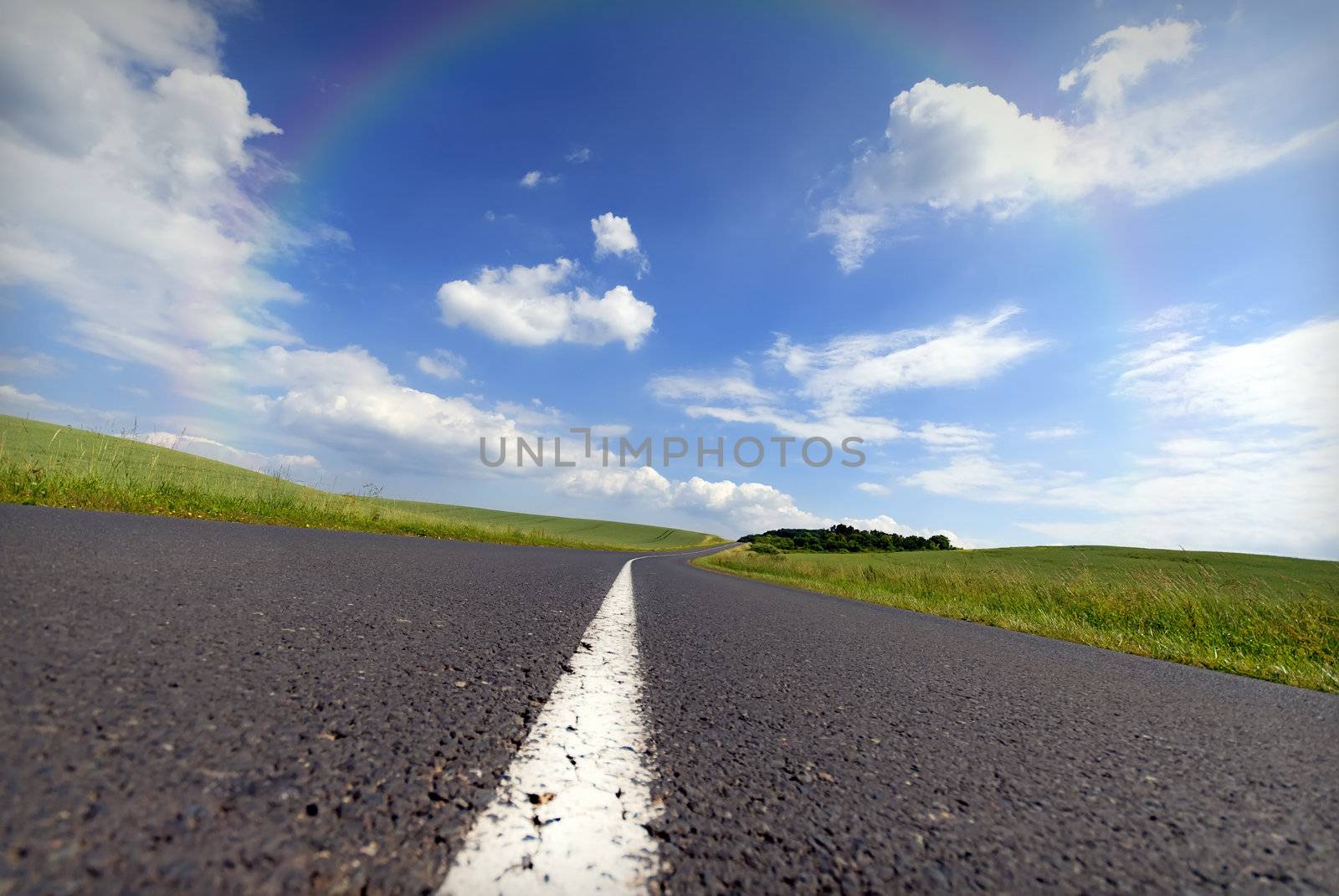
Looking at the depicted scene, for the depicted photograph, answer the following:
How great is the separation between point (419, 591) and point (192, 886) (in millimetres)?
3176

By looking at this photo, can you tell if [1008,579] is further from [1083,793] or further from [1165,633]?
[1083,793]

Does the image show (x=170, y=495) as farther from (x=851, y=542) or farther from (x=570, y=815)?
(x=851, y=542)

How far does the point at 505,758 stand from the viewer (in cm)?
135

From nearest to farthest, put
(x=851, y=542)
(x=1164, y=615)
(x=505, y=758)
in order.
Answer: (x=505, y=758), (x=1164, y=615), (x=851, y=542)

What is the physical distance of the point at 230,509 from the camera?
9.70 meters

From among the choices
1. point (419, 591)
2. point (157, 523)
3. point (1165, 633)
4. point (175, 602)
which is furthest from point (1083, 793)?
point (1165, 633)

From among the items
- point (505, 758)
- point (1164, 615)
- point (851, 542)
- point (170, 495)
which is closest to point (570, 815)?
point (505, 758)

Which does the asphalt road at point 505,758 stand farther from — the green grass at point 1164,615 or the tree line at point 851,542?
the tree line at point 851,542

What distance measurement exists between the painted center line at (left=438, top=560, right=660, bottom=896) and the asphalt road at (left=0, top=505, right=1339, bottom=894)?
5cm

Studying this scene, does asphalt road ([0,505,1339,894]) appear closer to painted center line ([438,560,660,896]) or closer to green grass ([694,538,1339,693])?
painted center line ([438,560,660,896])

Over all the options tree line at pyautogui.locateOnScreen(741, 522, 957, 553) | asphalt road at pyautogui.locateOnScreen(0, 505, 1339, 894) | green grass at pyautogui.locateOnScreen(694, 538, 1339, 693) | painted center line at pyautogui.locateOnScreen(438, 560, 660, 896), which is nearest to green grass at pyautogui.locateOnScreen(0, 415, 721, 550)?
asphalt road at pyautogui.locateOnScreen(0, 505, 1339, 894)

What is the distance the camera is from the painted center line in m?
0.93

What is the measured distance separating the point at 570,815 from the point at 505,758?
28 centimetres

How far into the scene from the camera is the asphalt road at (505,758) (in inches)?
36.0
